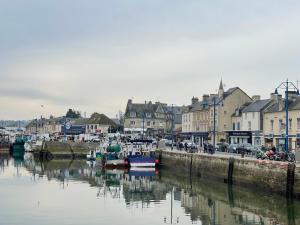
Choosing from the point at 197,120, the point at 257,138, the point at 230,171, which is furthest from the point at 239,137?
the point at 230,171

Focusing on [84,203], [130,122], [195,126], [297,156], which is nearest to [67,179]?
[84,203]

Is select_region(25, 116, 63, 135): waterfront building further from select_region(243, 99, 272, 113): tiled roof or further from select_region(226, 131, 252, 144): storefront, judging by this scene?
select_region(243, 99, 272, 113): tiled roof

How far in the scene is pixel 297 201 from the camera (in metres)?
30.6

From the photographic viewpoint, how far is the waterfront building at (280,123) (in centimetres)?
5431

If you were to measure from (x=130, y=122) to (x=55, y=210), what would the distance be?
8380 centimetres

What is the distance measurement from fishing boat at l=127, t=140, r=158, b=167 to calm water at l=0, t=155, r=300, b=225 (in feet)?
27.5

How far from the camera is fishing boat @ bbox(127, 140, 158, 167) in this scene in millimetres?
57188

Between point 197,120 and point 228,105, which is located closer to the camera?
point 228,105

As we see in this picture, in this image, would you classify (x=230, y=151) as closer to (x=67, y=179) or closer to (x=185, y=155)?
(x=185, y=155)

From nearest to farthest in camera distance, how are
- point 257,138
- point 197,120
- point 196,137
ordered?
1. point 257,138
2. point 196,137
3. point 197,120

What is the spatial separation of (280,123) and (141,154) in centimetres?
1464

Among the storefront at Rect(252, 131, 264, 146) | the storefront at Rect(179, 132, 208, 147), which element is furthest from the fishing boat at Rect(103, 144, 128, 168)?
the storefront at Rect(179, 132, 208, 147)

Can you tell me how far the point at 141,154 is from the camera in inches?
2357

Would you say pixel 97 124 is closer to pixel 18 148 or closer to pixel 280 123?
pixel 18 148
